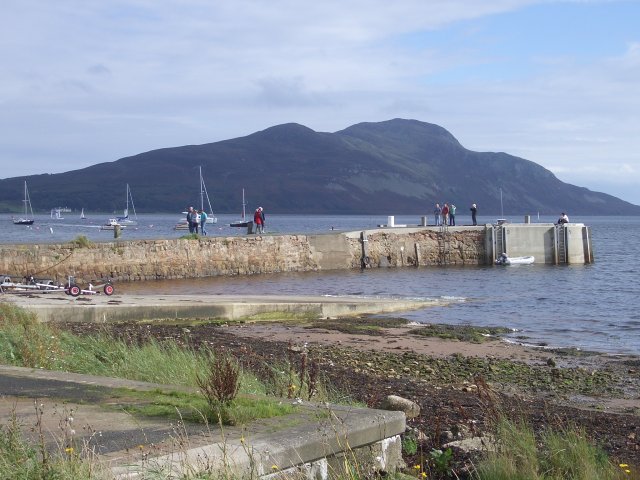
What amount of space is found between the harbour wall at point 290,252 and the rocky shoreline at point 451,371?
434 inches

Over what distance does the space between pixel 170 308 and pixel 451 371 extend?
7.58m

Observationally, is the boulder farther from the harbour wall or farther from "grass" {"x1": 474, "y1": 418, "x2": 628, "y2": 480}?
the harbour wall

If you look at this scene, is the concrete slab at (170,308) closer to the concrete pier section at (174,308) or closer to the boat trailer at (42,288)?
the concrete pier section at (174,308)

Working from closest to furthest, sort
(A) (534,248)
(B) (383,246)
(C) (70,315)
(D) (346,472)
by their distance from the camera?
(D) (346,472)
(C) (70,315)
(B) (383,246)
(A) (534,248)

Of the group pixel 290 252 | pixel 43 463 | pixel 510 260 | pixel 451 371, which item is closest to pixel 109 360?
pixel 43 463

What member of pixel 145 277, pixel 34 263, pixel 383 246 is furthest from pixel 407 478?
pixel 383 246

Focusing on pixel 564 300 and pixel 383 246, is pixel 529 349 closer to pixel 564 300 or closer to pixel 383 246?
pixel 564 300

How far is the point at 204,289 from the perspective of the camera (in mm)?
33375

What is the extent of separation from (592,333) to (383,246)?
25.4 meters

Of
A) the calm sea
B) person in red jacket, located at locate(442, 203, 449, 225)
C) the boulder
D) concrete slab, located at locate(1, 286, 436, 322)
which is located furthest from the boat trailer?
person in red jacket, located at locate(442, 203, 449, 225)

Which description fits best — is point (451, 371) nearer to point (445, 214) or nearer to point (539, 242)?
point (445, 214)

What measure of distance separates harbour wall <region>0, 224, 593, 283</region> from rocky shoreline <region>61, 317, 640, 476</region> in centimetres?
1103

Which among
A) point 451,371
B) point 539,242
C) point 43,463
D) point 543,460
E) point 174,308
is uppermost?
point 43,463

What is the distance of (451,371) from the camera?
1525 cm
